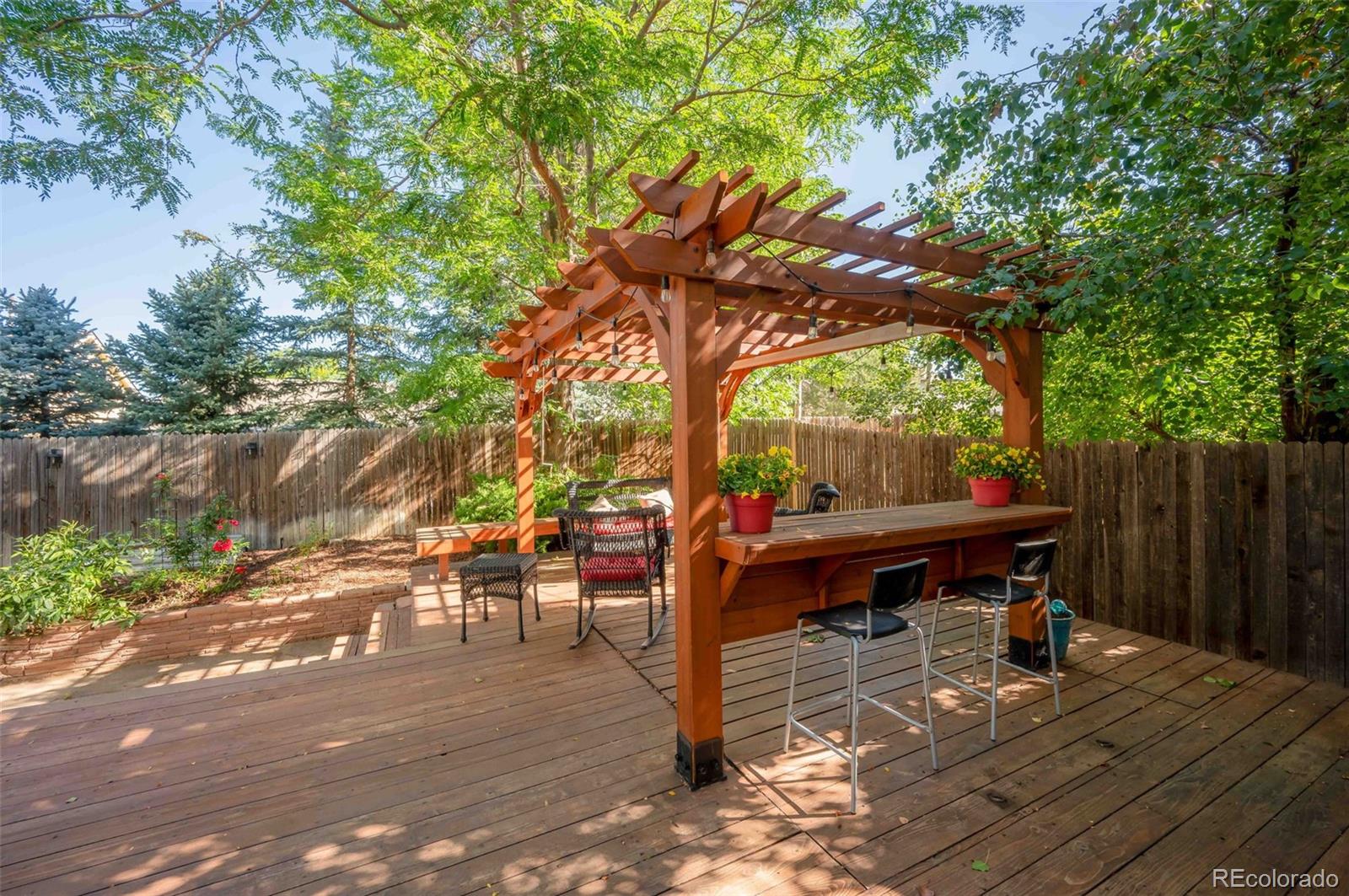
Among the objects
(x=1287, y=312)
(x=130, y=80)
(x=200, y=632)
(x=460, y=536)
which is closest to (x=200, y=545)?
(x=200, y=632)

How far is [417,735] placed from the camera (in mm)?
2723

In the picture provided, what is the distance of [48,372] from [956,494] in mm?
13447

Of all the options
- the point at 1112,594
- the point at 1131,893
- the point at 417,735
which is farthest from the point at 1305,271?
the point at 417,735

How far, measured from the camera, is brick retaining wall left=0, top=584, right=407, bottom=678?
4.48 metres

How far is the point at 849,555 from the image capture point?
2789 mm

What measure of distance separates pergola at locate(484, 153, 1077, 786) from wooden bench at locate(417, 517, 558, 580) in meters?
2.77

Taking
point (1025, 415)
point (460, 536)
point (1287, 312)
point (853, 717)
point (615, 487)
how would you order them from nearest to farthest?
point (853, 717)
point (1287, 312)
point (1025, 415)
point (460, 536)
point (615, 487)

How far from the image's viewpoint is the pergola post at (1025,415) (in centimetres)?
341

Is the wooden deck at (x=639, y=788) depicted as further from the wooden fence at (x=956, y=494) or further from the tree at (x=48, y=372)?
the tree at (x=48, y=372)

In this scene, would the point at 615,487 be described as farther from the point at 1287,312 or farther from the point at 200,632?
the point at 1287,312

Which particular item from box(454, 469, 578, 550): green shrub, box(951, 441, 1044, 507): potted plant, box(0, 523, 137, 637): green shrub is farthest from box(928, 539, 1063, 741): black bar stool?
box(0, 523, 137, 637): green shrub

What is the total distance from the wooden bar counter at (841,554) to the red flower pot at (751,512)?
53 mm

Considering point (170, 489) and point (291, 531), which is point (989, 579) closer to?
point (291, 531)

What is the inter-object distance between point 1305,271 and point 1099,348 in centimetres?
97
